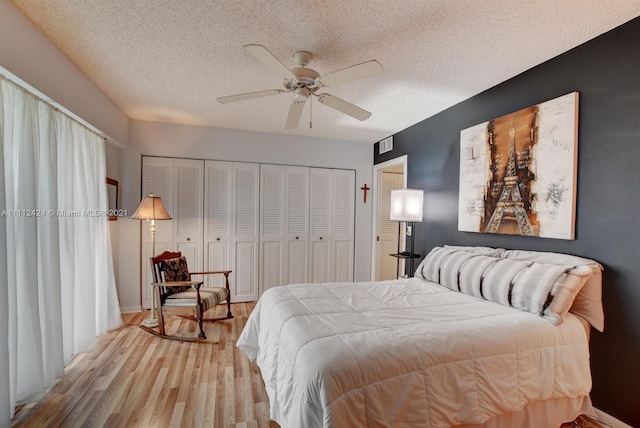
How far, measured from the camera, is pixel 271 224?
4301mm

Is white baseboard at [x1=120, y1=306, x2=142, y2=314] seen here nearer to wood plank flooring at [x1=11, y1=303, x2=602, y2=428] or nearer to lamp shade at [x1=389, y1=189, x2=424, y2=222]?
wood plank flooring at [x1=11, y1=303, x2=602, y2=428]

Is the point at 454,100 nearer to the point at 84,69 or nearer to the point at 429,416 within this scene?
the point at 429,416

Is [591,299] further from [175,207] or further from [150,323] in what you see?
[175,207]

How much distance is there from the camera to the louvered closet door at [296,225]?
4371 mm

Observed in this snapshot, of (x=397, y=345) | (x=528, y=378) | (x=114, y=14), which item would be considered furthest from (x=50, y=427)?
(x=528, y=378)

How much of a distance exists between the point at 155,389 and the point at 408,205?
2818mm

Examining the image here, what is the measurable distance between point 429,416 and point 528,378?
0.65 m

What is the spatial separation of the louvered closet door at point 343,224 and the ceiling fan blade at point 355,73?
2.71m

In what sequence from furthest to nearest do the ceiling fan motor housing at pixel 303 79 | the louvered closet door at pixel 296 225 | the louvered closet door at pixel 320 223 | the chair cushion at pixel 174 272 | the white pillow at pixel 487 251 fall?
the louvered closet door at pixel 320 223, the louvered closet door at pixel 296 225, the chair cushion at pixel 174 272, the white pillow at pixel 487 251, the ceiling fan motor housing at pixel 303 79

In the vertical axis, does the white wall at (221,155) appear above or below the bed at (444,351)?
above

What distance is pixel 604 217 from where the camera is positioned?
1.86 m

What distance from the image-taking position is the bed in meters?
1.30

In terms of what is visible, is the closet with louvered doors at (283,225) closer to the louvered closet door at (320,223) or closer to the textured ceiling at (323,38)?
the louvered closet door at (320,223)

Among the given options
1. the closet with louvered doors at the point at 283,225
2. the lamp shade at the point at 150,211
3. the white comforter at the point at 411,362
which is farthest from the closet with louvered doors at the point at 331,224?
the white comforter at the point at 411,362
